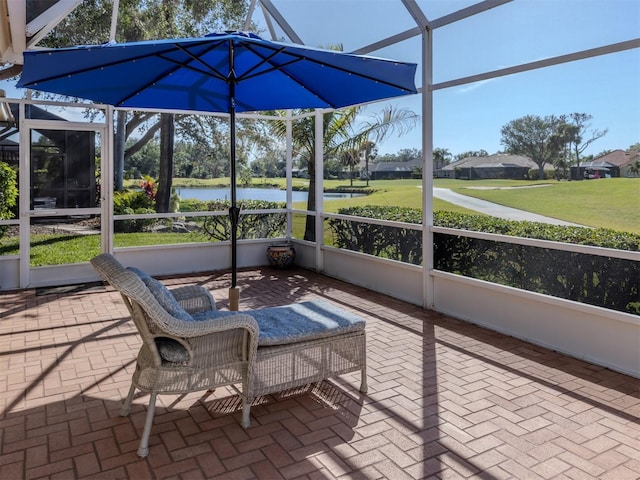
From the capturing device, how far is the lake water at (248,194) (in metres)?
8.08

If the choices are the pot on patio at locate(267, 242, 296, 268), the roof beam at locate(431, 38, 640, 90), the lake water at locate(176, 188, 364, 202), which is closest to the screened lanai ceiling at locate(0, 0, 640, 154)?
the roof beam at locate(431, 38, 640, 90)

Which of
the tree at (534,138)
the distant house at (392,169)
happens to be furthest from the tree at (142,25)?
the tree at (534,138)

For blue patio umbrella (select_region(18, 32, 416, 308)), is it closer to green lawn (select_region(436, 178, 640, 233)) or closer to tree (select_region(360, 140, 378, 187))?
green lawn (select_region(436, 178, 640, 233))

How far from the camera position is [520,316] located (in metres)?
4.67

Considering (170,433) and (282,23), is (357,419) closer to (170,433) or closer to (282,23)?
(170,433)

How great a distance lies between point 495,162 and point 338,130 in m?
3.36

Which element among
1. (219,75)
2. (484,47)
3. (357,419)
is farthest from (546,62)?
(357,419)

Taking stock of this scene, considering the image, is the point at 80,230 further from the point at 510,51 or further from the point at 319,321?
the point at 510,51

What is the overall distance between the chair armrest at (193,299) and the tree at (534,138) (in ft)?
11.0

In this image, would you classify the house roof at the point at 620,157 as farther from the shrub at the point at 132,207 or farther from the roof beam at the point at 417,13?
the shrub at the point at 132,207

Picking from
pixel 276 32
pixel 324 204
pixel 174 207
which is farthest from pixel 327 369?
pixel 276 32

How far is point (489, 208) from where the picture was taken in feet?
17.9

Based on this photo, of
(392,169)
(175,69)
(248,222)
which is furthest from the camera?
(248,222)

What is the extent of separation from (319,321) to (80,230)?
202 inches
